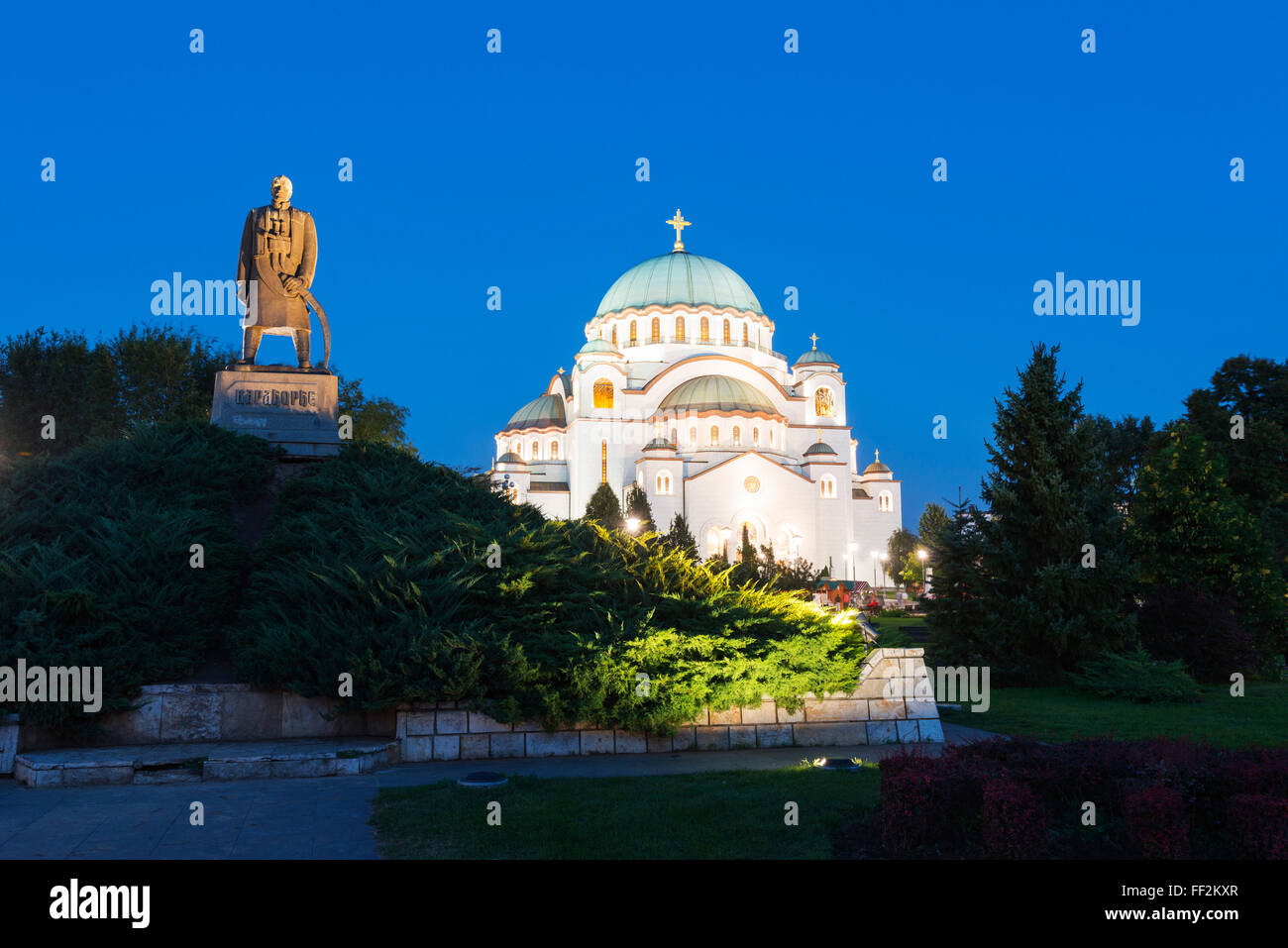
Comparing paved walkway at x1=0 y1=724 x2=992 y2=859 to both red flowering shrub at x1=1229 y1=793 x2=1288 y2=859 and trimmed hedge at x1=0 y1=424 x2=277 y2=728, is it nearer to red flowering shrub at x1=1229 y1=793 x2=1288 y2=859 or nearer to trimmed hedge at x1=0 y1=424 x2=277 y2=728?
trimmed hedge at x1=0 y1=424 x2=277 y2=728

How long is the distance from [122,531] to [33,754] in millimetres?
2984

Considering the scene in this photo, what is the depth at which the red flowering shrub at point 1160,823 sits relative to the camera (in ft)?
17.3

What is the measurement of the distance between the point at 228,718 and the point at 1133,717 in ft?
35.2

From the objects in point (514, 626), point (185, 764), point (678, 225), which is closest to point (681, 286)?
point (678, 225)

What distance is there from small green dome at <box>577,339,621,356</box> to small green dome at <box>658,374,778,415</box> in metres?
5.01

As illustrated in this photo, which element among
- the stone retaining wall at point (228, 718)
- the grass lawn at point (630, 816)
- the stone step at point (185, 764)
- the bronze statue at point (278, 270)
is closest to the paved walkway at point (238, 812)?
the stone step at point (185, 764)

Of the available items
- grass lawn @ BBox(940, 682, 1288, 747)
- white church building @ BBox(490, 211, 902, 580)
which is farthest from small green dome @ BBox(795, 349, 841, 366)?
grass lawn @ BBox(940, 682, 1288, 747)

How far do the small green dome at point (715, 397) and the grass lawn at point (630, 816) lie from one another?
50993 millimetres

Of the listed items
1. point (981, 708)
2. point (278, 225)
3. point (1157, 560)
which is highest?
point (278, 225)

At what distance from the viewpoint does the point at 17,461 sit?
41.9 ft
